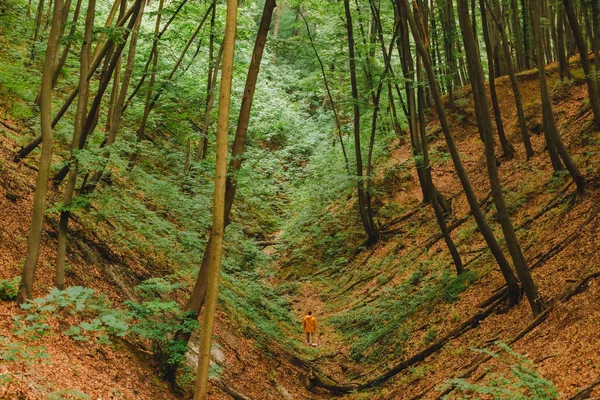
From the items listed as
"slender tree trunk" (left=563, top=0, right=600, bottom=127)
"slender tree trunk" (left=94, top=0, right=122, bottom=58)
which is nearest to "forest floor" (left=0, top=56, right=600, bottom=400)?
"slender tree trunk" (left=563, top=0, right=600, bottom=127)

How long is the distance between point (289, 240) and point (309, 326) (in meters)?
8.32

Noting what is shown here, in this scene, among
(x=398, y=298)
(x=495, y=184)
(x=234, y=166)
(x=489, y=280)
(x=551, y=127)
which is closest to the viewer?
(x=234, y=166)

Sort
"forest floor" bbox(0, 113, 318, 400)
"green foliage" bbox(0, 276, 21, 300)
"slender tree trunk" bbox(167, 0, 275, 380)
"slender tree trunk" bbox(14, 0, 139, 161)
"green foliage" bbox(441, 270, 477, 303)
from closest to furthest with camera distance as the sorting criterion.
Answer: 1. "forest floor" bbox(0, 113, 318, 400)
2. "green foliage" bbox(0, 276, 21, 300)
3. "slender tree trunk" bbox(167, 0, 275, 380)
4. "slender tree trunk" bbox(14, 0, 139, 161)
5. "green foliage" bbox(441, 270, 477, 303)

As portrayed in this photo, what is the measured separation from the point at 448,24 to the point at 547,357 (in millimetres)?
15409

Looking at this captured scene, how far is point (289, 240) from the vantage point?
21812 millimetres

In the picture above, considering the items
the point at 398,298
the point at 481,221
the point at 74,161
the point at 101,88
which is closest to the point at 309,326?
the point at 398,298

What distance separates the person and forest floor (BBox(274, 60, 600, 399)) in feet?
1.70

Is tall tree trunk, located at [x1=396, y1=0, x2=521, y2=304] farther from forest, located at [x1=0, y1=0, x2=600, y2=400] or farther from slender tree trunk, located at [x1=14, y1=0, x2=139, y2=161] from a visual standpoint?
slender tree trunk, located at [x1=14, y1=0, x2=139, y2=161]

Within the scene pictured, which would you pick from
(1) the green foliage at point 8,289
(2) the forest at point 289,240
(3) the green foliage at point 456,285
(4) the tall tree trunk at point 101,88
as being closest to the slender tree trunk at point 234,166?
(2) the forest at point 289,240

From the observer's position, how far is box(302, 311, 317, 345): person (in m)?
13.6

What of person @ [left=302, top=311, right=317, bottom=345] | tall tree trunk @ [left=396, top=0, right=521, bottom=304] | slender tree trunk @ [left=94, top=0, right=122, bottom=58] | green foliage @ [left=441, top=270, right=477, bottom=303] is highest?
slender tree trunk @ [left=94, top=0, right=122, bottom=58]

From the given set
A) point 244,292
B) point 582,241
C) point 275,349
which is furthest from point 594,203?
point 244,292

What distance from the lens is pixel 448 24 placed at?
19.4 m

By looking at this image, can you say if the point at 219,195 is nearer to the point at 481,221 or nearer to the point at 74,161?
the point at 74,161
